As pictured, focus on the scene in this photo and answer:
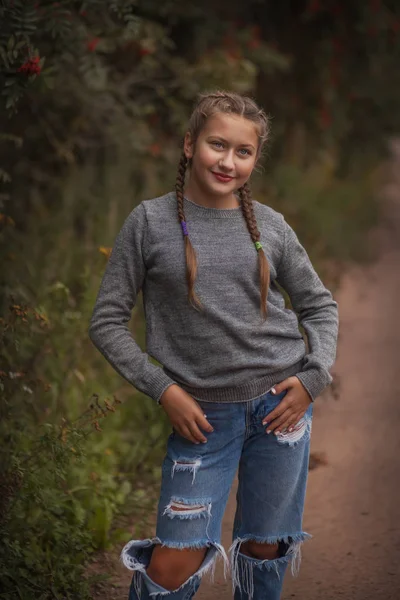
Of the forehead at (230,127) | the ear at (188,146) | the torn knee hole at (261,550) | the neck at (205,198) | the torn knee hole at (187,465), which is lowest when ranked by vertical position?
the torn knee hole at (261,550)

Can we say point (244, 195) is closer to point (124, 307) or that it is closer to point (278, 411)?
point (124, 307)

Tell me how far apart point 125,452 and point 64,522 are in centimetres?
97

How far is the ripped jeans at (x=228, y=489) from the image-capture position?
95.0 inches

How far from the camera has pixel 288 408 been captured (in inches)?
97.4

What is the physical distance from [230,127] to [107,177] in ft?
14.8

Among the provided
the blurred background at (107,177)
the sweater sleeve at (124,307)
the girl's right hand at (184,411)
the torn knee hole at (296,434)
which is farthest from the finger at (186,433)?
the blurred background at (107,177)

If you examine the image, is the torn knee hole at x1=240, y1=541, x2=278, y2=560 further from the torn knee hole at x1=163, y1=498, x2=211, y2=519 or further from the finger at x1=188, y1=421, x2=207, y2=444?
the finger at x1=188, y1=421, x2=207, y2=444

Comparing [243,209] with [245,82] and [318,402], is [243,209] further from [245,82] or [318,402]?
[245,82]

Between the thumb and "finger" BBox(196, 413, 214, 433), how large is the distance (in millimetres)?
198

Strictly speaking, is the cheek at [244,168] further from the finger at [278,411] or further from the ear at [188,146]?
the finger at [278,411]

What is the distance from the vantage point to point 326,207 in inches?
374

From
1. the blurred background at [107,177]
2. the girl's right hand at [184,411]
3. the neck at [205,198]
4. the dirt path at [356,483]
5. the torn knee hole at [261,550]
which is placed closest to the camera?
the girl's right hand at [184,411]

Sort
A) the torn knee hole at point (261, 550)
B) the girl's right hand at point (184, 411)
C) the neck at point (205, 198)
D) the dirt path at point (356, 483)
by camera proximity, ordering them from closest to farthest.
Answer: the girl's right hand at point (184, 411), the neck at point (205, 198), the torn knee hole at point (261, 550), the dirt path at point (356, 483)

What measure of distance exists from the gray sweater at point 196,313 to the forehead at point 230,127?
0.19 meters
